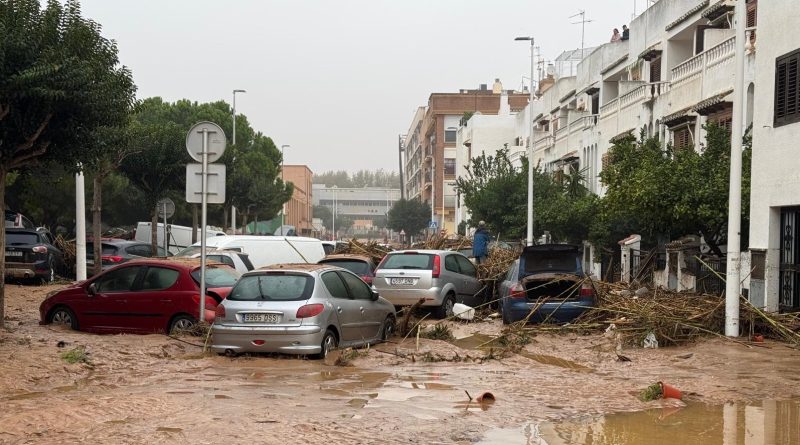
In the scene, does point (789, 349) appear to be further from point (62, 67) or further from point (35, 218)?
point (35, 218)

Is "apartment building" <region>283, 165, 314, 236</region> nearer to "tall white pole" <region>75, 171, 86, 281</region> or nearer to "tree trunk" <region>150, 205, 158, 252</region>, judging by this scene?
Result: "tree trunk" <region>150, 205, 158, 252</region>

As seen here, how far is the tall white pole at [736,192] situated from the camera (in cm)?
1527

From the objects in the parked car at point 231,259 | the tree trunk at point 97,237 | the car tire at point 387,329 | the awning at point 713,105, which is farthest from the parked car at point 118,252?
the awning at point 713,105

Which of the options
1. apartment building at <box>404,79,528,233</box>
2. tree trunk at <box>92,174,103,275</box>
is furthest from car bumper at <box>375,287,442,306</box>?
apartment building at <box>404,79,528,233</box>

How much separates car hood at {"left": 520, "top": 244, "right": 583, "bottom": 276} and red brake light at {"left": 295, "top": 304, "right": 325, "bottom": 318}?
6708mm

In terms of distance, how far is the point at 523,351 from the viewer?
1531 centimetres

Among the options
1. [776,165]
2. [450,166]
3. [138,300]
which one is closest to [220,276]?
[138,300]

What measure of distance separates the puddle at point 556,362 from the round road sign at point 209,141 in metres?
Result: 5.83

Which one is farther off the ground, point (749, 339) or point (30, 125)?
point (30, 125)

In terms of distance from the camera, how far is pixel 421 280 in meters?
20.4

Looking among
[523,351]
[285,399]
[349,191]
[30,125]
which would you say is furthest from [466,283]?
[349,191]

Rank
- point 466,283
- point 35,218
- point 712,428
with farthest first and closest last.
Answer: point 35,218 → point 466,283 → point 712,428

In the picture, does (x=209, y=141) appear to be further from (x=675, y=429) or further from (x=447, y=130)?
(x=447, y=130)

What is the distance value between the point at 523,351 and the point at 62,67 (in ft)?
27.5
